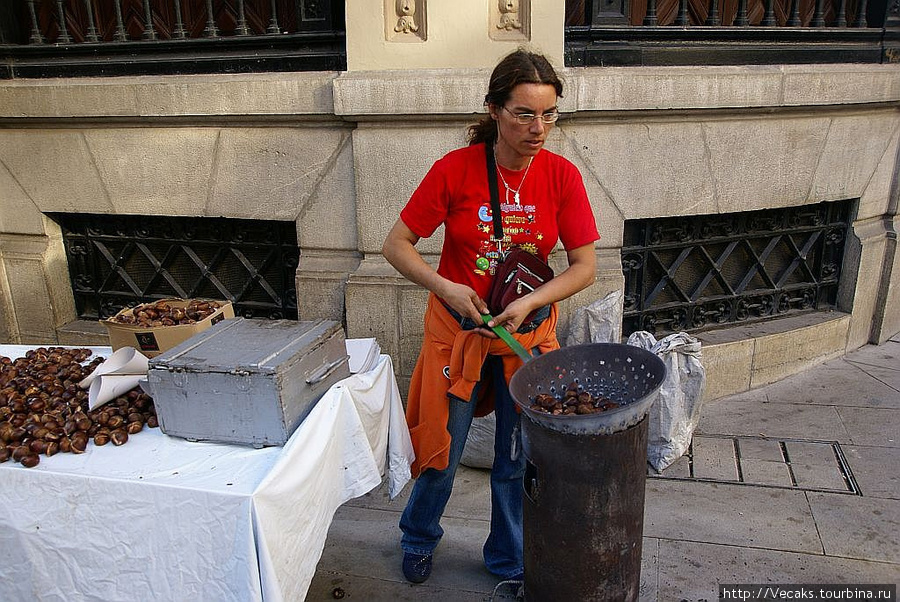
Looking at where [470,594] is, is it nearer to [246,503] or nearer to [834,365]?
[246,503]

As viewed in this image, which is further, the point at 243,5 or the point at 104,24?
the point at 104,24

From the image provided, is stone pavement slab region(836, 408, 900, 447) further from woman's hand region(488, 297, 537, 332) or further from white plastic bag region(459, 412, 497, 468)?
woman's hand region(488, 297, 537, 332)

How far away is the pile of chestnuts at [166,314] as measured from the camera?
8.50 feet

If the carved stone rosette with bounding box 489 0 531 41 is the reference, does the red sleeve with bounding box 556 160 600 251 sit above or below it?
below

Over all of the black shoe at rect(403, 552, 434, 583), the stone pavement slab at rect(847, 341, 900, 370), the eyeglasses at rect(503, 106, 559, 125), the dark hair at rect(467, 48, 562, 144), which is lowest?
the stone pavement slab at rect(847, 341, 900, 370)

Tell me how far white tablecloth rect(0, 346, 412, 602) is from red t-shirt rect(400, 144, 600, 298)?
745 millimetres

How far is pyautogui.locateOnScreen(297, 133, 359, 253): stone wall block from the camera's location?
3943 millimetres

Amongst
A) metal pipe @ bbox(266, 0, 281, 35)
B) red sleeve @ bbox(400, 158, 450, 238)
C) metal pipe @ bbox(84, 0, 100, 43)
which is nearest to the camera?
red sleeve @ bbox(400, 158, 450, 238)

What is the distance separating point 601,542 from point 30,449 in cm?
180

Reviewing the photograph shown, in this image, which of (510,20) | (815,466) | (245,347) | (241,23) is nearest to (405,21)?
(510,20)

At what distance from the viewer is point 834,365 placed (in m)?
4.90

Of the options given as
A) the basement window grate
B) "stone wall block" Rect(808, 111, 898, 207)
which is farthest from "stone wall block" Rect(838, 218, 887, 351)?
the basement window grate

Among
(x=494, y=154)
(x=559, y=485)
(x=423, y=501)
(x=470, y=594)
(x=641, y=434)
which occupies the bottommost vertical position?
(x=470, y=594)

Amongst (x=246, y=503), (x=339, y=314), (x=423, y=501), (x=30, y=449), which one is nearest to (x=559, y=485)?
(x=423, y=501)
